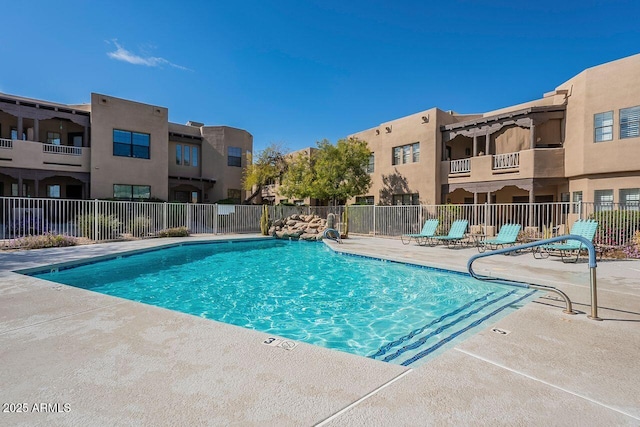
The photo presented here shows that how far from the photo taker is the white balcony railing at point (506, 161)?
690 inches

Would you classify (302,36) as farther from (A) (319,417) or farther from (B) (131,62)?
(A) (319,417)

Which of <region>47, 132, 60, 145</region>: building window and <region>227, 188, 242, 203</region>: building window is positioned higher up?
<region>47, 132, 60, 145</region>: building window

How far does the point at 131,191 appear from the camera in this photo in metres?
21.1

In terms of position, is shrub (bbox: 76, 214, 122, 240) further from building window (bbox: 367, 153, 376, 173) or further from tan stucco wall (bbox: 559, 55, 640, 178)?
tan stucco wall (bbox: 559, 55, 640, 178)

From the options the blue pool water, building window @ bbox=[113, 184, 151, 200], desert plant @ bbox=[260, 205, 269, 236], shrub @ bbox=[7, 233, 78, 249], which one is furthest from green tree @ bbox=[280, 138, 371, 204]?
shrub @ bbox=[7, 233, 78, 249]

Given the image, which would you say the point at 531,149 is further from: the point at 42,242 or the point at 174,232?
the point at 42,242

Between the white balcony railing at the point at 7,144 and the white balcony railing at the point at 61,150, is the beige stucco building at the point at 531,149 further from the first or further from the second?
the white balcony railing at the point at 7,144

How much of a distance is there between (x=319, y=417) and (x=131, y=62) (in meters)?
19.9

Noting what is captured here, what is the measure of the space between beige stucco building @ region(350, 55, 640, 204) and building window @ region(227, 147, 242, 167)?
Result: 35.2 feet

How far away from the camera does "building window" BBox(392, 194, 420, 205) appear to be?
69.9 ft

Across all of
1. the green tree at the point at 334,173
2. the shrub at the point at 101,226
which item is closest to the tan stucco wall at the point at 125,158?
the shrub at the point at 101,226

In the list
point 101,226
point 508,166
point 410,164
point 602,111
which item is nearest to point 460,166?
point 508,166

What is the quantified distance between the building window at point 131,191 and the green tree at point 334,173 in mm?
9490

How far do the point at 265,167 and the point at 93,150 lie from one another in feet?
35.8
